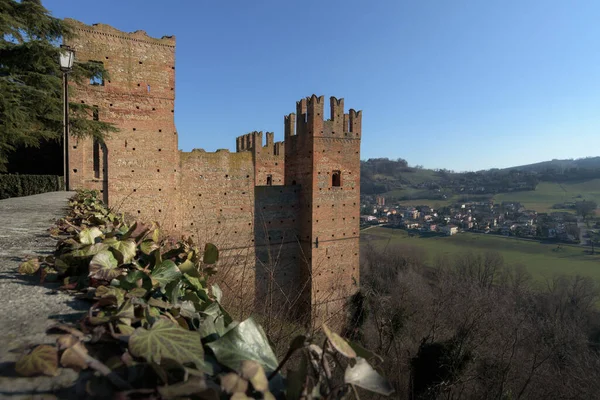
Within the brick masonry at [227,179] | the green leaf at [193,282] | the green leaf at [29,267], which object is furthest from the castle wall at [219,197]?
the green leaf at [193,282]

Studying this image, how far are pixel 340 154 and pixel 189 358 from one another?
1636 centimetres

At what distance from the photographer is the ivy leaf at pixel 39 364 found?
88 cm

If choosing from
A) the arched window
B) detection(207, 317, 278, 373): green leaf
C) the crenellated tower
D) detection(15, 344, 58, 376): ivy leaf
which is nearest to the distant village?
the crenellated tower

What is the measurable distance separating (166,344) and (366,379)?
553 mm

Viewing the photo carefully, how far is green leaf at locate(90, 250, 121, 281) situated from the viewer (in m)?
1.53

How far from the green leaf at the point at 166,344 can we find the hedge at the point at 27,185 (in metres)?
13.4

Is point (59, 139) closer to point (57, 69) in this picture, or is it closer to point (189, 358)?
point (57, 69)

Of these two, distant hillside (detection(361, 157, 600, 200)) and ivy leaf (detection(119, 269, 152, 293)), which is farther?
distant hillside (detection(361, 157, 600, 200))

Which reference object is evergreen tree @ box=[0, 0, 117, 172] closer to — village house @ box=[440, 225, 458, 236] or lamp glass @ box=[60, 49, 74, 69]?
lamp glass @ box=[60, 49, 74, 69]

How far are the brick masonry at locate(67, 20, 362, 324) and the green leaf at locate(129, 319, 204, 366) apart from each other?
7.44m

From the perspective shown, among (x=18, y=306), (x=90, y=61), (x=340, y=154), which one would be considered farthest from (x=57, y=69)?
(x=18, y=306)

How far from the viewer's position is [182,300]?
59.1 inches

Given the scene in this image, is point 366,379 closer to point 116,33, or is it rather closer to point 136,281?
point 136,281

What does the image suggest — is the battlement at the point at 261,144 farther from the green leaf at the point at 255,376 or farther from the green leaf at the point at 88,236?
the green leaf at the point at 255,376
